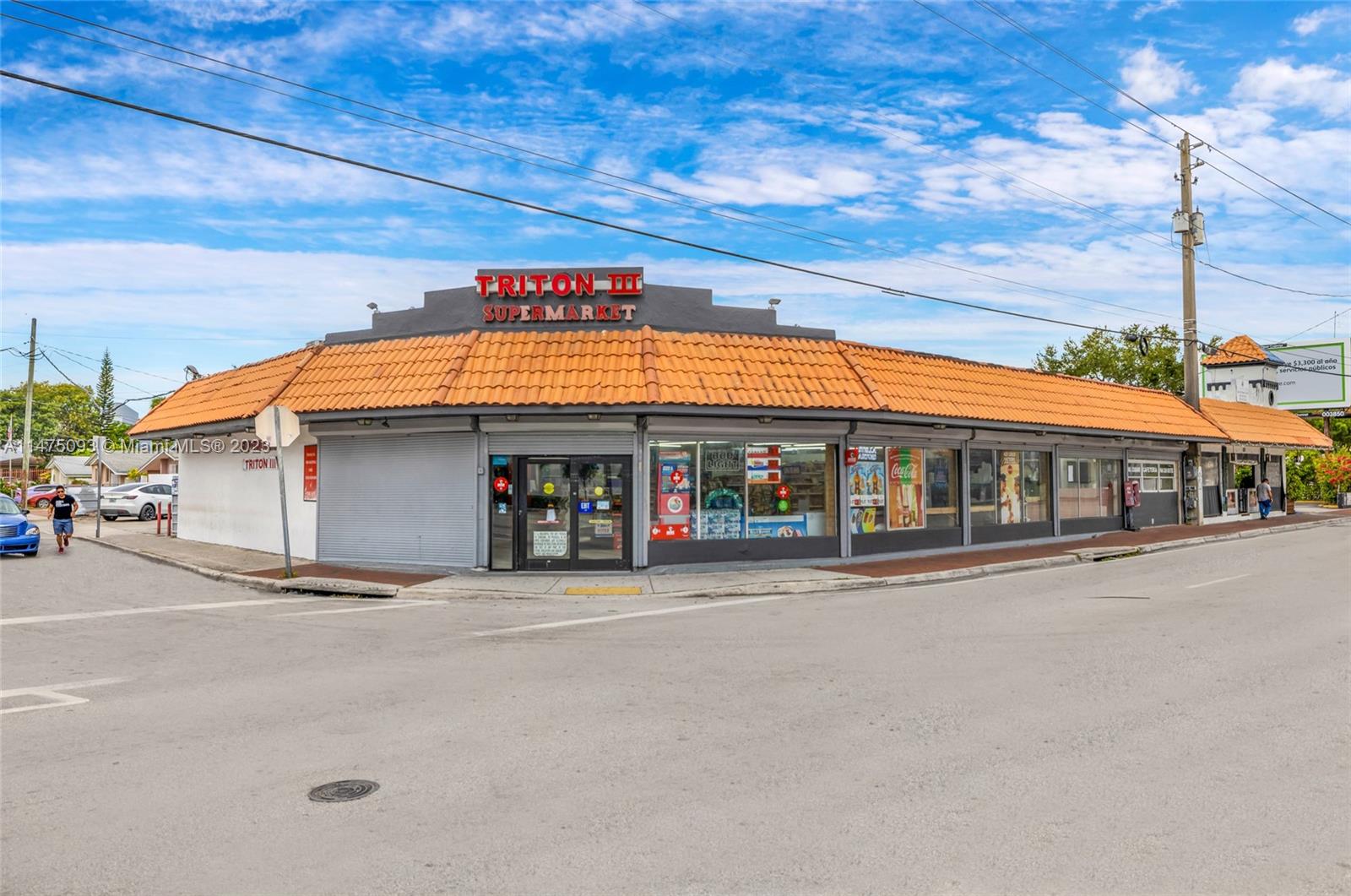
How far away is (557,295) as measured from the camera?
727 inches

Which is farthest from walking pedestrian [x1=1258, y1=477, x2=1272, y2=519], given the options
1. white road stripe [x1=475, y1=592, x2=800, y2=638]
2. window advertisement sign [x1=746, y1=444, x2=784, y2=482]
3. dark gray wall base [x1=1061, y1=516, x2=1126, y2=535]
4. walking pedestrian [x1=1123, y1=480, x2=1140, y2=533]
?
white road stripe [x1=475, y1=592, x2=800, y2=638]

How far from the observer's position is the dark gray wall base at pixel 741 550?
17.1m

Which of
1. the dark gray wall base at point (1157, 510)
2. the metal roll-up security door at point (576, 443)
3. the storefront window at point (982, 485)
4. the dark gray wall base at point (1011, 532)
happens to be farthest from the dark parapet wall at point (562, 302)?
the dark gray wall base at point (1157, 510)

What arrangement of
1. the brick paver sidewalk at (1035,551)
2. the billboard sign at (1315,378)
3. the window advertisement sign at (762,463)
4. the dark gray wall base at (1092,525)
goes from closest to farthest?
the brick paver sidewalk at (1035,551), the window advertisement sign at (762,463), the dark gray wall base at (1092,525), the billboard sign at (1315,378)

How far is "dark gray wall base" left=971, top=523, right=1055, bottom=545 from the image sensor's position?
878 inches

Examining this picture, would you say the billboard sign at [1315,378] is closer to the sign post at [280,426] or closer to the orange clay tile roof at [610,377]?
the orange clay tile roof at [610,377]

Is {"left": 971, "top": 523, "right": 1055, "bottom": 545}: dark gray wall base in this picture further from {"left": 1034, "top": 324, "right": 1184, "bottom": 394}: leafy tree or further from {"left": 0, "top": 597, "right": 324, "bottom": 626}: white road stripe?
{"left": 1034, "top": 324, "right": 1184, "bottom": 394}: leafy tree

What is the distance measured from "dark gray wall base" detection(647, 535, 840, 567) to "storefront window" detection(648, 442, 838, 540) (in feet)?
0.46

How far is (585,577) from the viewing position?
53.6 ft

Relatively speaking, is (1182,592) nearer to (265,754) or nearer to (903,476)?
(903,476)

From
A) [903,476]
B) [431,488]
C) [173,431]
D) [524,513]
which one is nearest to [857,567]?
[903,476]

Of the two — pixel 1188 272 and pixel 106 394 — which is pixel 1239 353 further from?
pixel 106 394

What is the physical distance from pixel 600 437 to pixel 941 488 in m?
9.68

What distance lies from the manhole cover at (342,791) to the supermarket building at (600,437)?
11016 mm
